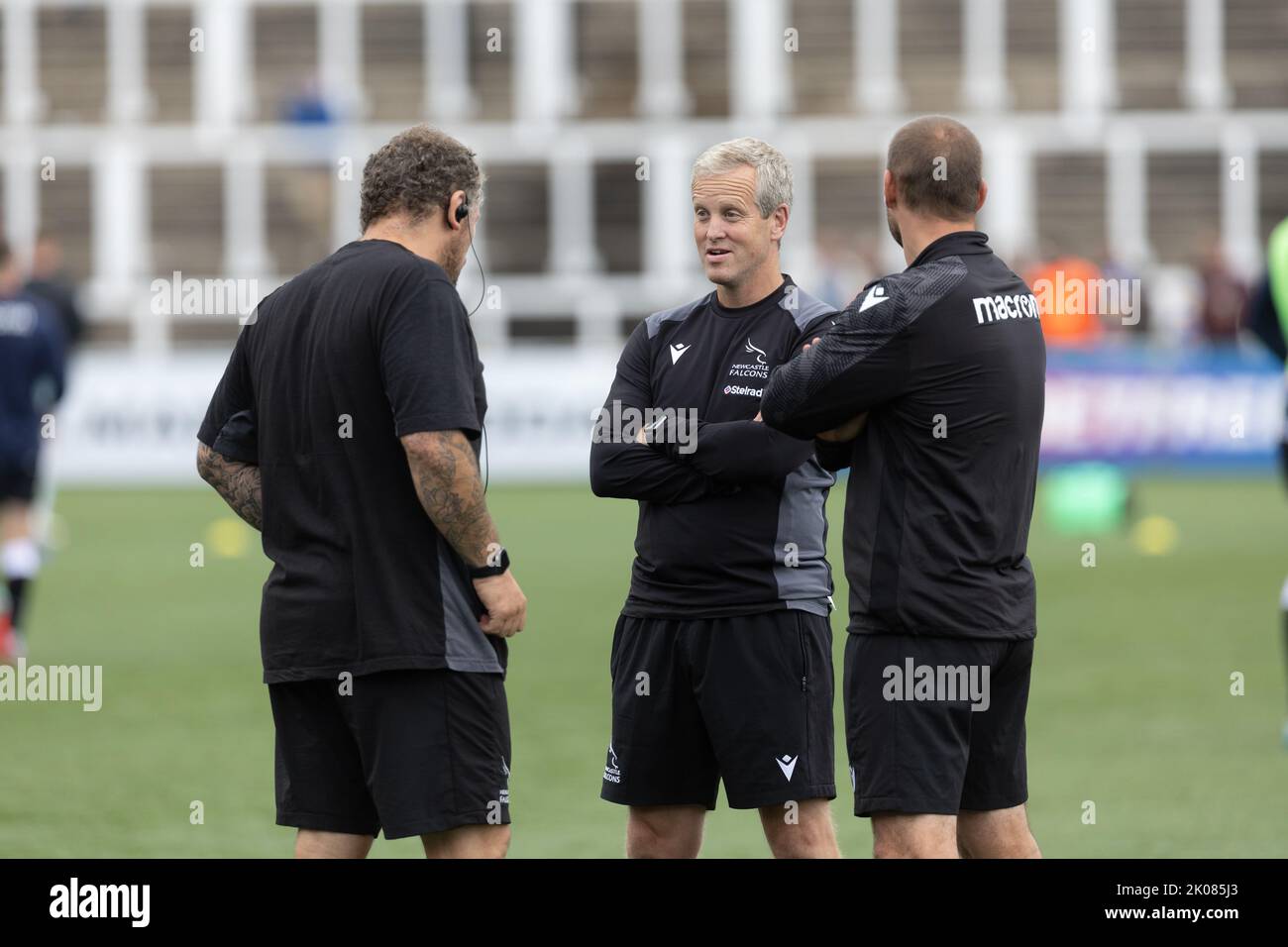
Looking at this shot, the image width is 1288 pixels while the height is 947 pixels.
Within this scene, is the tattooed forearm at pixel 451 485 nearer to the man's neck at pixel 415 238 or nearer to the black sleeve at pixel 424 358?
the black sleeve at pixel 424 358

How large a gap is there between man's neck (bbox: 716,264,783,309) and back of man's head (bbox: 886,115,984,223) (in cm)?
60

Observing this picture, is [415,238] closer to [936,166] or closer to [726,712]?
[936,166]

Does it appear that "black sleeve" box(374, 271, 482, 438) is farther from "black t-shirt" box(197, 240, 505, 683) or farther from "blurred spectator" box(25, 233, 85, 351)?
"blurred spectator" box(25, 233, 85, 351)

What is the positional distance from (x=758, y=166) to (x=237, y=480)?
163 cm

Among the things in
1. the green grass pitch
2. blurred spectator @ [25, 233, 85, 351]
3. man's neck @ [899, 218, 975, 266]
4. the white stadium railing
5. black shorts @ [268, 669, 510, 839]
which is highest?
the white stadium railing

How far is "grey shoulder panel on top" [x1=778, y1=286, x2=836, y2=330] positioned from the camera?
18.1 feet

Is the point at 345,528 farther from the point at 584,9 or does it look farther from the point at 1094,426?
the point at 584,9

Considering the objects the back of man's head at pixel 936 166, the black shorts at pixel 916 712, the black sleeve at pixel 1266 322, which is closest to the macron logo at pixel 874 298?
the back of man's head at pixel 936 166

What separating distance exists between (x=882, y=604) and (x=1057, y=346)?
678 inches

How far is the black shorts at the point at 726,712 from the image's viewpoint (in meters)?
5.36

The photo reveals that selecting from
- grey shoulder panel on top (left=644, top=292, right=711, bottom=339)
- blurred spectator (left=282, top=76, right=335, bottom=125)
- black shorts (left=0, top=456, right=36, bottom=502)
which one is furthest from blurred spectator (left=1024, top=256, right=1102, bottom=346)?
grey shoulder panel on top (left=644, top=292, right=711, bottom=339)

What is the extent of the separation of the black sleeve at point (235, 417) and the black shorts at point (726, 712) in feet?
3.80

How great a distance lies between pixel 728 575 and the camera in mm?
5414

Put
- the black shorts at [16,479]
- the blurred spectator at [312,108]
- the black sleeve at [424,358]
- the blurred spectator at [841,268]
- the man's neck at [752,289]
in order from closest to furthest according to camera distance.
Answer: the black sleeve at [424,358] → the man's neck at [752,289] → the black shorts at [16,479] → the blurred spectator at [841,268] → the blurred spectator at [312,108]
